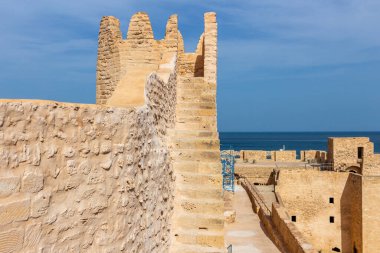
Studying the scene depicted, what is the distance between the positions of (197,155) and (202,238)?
5.03 feet

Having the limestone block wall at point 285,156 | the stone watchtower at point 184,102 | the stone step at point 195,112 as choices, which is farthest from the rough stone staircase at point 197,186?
the limestone block wall at point 285,156

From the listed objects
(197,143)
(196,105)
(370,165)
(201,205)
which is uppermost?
(196,105)

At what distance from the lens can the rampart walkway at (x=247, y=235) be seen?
532 inches

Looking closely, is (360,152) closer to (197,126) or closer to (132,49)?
(132,49)

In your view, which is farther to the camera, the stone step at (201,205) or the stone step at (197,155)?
the stone step at (197,155)

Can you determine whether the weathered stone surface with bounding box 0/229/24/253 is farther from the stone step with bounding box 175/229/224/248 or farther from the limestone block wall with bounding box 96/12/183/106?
the limestone block wall with bounding box 96/12/183/106

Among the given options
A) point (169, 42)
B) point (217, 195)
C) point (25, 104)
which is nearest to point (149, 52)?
point (169, 42)

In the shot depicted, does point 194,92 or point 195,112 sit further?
point 194,92

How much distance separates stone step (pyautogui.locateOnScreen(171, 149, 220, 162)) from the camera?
767 cm

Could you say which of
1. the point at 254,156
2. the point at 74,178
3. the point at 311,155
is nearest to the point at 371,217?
the point at 254,156

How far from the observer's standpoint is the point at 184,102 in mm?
9812

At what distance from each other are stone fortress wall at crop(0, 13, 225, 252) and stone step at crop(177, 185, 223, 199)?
0.02 meters

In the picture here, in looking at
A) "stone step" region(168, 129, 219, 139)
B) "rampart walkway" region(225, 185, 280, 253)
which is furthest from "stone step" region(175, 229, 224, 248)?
"rampart walkway" region(225, 185, 280, 253)

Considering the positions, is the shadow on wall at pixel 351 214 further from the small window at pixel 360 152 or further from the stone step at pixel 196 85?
the stone step at pixel 196 85
